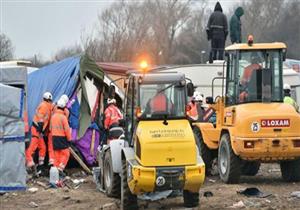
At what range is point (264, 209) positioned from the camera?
1141cm

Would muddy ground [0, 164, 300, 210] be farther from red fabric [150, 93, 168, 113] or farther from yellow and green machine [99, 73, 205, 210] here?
red fabric [150, 93, 168, 113]

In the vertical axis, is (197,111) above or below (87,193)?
above

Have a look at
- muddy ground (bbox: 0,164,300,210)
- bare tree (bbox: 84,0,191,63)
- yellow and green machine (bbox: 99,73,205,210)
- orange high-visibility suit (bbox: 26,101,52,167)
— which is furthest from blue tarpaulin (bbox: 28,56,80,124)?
bare tree (bbox: 84,0,191,63)

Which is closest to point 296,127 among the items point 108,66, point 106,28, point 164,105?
point 164,105

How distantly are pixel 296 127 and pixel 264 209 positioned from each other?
116 inches

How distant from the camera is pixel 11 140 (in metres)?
14.2

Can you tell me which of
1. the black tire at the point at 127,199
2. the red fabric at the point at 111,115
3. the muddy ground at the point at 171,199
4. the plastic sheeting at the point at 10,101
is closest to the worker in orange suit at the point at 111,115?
the red fabric at the point at 111,115

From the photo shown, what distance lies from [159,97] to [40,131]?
5639mm

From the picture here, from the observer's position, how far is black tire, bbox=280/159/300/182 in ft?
48.6

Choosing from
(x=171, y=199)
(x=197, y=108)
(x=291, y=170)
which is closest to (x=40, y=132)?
(x=197, y=108)

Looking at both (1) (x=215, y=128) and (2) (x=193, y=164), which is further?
(1) (x=215, y=128)

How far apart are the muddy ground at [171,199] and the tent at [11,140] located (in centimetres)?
29

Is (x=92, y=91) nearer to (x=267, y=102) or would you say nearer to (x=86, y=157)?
(x=86, y=157)

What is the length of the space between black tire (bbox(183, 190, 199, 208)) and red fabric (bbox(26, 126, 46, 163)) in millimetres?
5613
